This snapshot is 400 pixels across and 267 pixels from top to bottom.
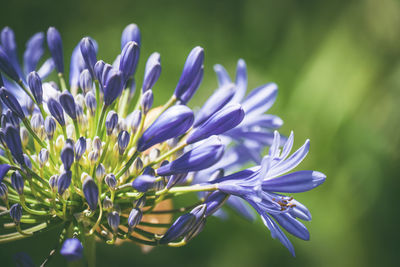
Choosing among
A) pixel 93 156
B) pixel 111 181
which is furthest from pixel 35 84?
pixel 111 181

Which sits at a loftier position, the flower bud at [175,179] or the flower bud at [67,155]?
the flower bud at [175,179]

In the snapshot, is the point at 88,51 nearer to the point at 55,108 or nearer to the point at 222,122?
the point at 55,108

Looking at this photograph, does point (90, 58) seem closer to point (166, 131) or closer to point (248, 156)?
point (166, 131)

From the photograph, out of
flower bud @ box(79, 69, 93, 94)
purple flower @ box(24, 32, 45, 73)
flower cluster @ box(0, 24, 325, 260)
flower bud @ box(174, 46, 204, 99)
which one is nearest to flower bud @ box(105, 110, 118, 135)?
flower cluster @ box(0, 24, 325, 260)

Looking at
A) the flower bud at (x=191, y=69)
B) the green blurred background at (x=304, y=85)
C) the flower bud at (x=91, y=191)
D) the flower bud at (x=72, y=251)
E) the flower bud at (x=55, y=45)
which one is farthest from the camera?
the green blurred background at (x=304, y=85)

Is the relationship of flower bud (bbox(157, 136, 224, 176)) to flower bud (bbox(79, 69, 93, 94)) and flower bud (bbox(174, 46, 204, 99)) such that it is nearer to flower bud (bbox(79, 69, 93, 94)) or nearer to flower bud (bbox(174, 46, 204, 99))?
flower bud (bbox(174, 46, 204, 99))

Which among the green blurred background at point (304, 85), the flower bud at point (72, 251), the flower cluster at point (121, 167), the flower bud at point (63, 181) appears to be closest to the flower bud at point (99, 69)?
the flower cluster at point (121, 167)

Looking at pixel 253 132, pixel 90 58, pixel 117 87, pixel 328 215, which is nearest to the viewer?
pixel 117 87

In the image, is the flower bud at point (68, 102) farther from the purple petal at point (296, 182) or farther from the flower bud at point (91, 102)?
the purple petal at point (296, 182)

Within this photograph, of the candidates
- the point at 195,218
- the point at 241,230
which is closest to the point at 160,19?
the point at 241,230
